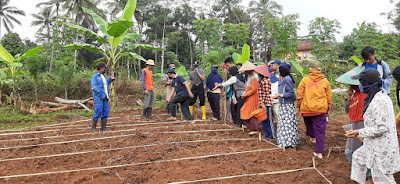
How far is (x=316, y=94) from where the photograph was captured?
374 cm

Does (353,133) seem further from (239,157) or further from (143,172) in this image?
(143,172)

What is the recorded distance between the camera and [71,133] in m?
5.46

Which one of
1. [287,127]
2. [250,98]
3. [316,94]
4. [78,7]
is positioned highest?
[78,7]

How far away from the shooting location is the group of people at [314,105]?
7.79ft

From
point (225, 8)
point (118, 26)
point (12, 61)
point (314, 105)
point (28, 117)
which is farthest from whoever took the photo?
point (225, 8)

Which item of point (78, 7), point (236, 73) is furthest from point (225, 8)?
point (236, 73)

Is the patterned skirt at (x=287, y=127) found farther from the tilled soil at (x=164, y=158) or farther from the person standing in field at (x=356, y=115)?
the person standing in field at (x=356, y=115)

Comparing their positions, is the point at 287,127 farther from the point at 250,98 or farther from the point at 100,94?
the point at 100,94

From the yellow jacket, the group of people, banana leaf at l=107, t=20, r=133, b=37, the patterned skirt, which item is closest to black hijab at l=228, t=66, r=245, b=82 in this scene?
the group of people

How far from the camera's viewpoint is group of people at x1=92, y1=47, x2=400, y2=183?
2.37 metres

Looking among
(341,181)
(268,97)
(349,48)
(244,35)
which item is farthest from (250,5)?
(341,181)

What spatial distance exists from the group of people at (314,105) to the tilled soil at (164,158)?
1.10 feet

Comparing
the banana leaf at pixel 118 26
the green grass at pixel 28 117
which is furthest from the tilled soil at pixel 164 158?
the banana leaf at pixel 118 26

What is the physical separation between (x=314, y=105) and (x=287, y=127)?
0.59 meters
